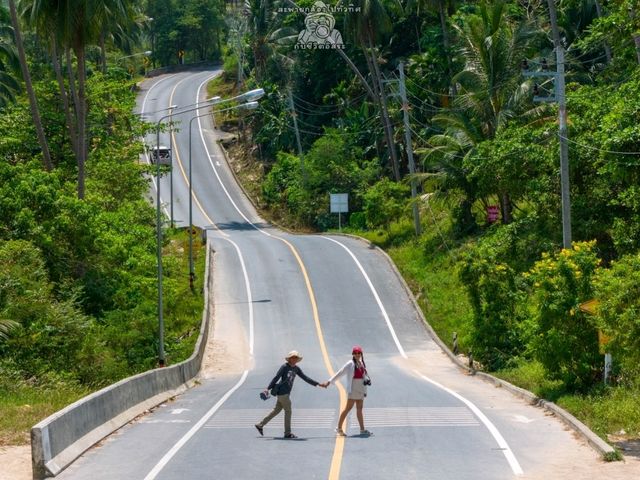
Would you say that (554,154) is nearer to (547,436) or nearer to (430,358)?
(430,358)

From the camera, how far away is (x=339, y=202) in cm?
7388

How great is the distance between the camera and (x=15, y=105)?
5856 centimetres

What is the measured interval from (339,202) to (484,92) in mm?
21992

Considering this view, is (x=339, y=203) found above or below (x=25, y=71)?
below

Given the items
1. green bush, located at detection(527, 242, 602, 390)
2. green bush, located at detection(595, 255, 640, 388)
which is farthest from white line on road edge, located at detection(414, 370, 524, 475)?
green bush, located at detection(595, 255, 640, 388)

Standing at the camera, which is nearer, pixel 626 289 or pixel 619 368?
pixel 626 289

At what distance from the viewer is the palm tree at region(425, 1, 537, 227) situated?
175 ft

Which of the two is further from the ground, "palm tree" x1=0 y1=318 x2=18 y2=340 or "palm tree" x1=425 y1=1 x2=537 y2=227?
"palm tree" x1=425 y1=1 x2=537 y2=227

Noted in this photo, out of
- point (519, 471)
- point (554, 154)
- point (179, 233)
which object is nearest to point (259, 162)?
point (179, 233)

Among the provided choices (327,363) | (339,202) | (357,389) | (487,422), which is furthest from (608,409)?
(339,202)

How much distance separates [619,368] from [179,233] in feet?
158

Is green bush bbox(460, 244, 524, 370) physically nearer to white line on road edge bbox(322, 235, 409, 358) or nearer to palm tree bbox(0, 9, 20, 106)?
white line on road edge bbox(322, 235, 409, 358)

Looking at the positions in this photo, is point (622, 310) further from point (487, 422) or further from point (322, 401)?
point (322, 401)

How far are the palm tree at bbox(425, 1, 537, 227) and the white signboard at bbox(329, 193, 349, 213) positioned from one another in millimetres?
17805
